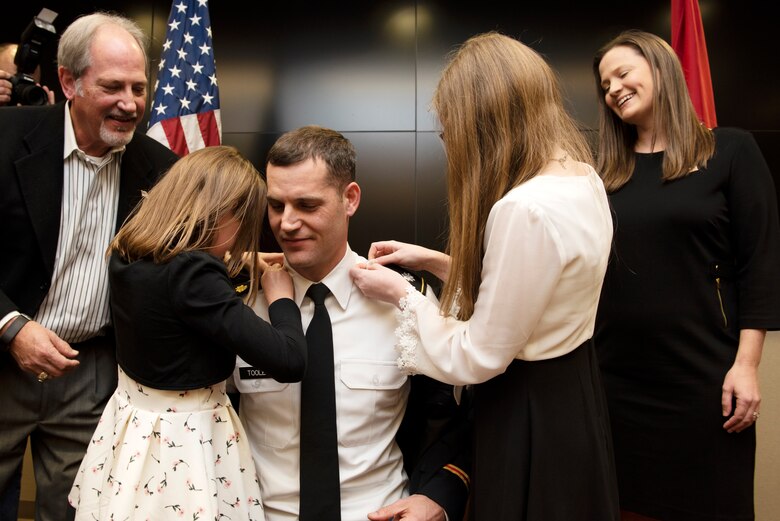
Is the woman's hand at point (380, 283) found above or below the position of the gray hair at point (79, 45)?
below

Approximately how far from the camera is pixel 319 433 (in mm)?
Result: 1426

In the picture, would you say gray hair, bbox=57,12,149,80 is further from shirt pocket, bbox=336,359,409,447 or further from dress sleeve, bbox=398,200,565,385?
dress sleeve, bbox=398,200,565,385

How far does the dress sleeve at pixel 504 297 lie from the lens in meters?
1.07

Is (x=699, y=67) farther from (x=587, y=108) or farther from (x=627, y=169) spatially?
(x=627, y=169)

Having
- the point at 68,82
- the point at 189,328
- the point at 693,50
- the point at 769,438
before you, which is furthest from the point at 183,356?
the point at 769,438

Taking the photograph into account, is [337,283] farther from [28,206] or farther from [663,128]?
[663,128]

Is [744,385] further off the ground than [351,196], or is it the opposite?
[351,196]

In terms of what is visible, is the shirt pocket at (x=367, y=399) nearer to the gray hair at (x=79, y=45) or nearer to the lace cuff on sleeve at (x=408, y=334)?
the lace cuff on sleeve at (x=408, y=334)

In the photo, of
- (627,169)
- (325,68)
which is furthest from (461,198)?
(325,68)

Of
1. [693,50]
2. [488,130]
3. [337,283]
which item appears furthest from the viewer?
[693,50]

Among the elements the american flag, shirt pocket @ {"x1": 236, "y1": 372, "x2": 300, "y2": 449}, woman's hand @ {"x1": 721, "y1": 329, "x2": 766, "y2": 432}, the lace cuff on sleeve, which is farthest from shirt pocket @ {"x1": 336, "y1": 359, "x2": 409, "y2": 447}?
the american flag

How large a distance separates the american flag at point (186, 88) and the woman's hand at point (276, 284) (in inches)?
63.3

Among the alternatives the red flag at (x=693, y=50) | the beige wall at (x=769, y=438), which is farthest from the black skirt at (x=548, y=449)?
the beige wall at (x=769, y=438)

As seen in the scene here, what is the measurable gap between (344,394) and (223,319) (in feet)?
1.31
